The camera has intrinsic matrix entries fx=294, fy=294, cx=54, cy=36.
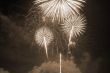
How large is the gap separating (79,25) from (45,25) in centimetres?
127

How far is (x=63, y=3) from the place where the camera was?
9.57 metres

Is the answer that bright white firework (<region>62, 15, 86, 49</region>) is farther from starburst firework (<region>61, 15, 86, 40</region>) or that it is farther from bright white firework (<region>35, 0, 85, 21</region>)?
bright white firework (<region>35, 0, 85, 21</region>)

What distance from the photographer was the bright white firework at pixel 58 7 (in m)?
9.62

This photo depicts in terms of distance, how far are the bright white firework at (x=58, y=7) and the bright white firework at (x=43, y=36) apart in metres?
1.27

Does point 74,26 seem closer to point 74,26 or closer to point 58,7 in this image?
point 74,26

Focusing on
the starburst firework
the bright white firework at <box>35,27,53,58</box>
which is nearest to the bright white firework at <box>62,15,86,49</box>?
the starburst firework

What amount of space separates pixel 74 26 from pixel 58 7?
1.47 meters

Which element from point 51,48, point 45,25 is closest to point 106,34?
point 51,48

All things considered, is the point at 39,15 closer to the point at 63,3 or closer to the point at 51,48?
the point at 63,3

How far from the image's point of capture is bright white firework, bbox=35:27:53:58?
11.4 meters

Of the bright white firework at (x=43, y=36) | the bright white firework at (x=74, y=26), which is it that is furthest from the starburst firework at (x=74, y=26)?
the bright white firework at (x=43, y=36)

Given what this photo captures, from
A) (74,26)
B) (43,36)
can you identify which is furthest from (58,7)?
(43,36)

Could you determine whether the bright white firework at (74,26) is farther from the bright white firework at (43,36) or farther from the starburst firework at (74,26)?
the bright white firework at (43,36)

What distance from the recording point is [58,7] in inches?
386
